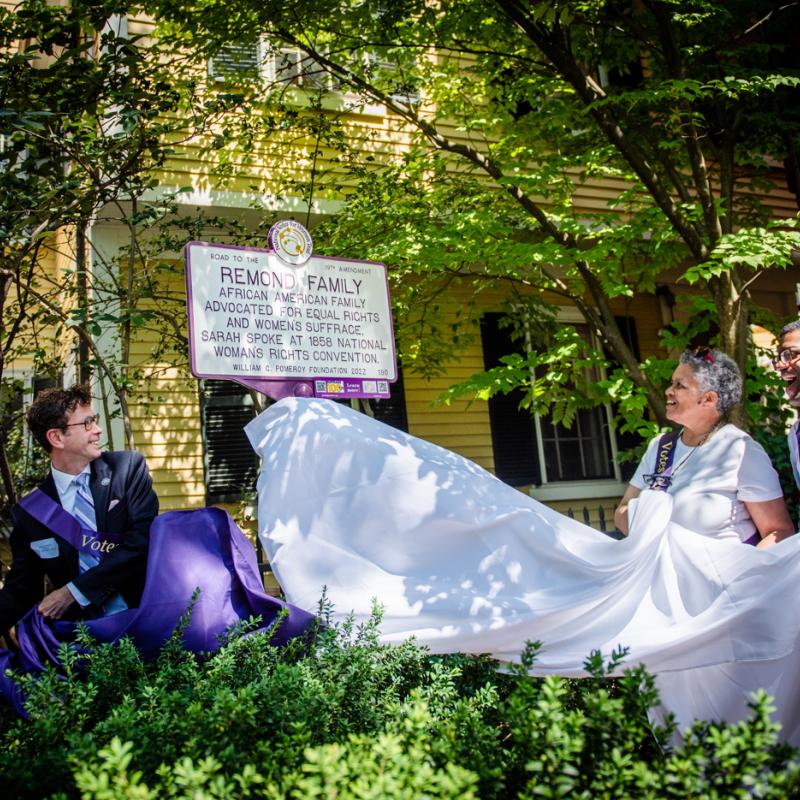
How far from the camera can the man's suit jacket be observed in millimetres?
3834

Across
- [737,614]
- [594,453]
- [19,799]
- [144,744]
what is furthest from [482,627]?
[594,453]

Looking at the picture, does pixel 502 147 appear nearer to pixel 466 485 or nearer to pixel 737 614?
pixel 466 485

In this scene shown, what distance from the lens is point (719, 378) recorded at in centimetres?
411

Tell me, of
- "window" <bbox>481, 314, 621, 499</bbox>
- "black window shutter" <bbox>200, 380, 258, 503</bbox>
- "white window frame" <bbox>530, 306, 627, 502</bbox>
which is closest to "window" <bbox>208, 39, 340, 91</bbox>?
"black window shutter" <bbox>200, 380, 258, 503</bbox>

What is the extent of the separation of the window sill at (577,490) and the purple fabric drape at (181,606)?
7378mm

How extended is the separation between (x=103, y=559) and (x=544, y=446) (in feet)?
26.8

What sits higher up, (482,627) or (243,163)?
(243,163)

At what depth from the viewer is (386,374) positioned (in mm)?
4816

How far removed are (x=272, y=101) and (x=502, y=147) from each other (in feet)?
7.69

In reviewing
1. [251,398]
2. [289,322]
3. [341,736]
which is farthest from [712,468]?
[251,398]

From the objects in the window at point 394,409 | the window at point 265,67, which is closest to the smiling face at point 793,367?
the window at point 265,67

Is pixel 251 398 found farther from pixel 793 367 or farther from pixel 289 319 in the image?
pixel 793 367

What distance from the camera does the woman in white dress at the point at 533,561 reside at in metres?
3.33

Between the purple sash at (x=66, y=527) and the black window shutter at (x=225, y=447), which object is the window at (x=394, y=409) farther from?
the purple sash at (x=66, y=527)
